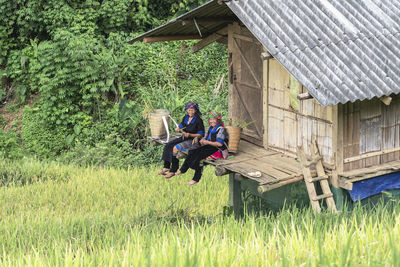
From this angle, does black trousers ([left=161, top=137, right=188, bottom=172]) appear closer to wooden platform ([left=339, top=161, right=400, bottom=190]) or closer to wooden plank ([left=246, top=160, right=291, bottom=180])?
wooden plank ([left=246, top=160, right=291, bottom=180])

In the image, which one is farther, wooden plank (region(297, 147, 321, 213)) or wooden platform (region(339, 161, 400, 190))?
wooden platform (region(339, 161, 400, 190))

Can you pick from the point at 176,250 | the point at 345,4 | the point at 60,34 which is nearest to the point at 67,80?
the point at 60,34

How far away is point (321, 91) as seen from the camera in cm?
809

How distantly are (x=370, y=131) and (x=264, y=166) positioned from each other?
5.52 ft

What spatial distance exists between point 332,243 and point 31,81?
45.6 feet

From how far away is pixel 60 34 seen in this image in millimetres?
16734

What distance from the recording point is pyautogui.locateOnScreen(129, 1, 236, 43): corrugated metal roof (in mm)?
9836

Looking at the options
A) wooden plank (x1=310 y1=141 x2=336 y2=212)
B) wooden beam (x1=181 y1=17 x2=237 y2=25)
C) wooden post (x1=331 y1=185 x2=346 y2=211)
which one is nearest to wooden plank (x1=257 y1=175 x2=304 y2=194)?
wooden plank (x1=310 y1=141 x2=336 y2=212)

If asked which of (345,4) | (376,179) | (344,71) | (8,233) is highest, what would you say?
(345,4)

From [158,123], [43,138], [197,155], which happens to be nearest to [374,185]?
[197,155]

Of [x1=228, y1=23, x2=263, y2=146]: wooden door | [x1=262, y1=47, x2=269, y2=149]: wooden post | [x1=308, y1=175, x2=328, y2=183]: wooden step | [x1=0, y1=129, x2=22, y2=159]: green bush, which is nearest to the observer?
[x1=308, y1=175, x2=328, y2=183]: wooden step

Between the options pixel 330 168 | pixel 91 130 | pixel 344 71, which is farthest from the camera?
pixel 91 130

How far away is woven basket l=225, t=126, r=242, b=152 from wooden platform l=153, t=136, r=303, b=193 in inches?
6.8

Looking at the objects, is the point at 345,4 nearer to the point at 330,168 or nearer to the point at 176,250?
the point at 330,168
